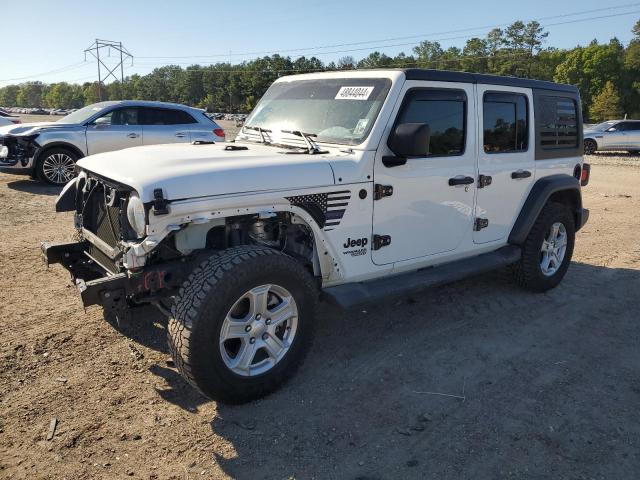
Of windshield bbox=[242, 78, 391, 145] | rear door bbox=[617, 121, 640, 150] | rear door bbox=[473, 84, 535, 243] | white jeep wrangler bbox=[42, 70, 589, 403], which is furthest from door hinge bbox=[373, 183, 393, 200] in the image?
rear door bbox=[617, 121, 640, 150]

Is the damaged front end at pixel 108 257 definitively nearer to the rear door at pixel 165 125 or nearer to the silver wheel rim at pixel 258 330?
the silver wheel rim at pixel 258 330

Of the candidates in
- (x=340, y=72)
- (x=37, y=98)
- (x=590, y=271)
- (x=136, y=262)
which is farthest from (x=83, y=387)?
(x=37, y=98)

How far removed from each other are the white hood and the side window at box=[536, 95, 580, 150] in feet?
9.20

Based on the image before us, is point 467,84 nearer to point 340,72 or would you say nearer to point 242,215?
point 340,72

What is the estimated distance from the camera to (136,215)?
3102 mm

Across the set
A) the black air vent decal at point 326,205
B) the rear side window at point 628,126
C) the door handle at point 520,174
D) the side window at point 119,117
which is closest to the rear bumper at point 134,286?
the black air vent decal at point 326,205

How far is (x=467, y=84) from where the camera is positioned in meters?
4.45

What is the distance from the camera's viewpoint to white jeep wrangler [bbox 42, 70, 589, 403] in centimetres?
307

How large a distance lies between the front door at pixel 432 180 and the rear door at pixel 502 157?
0.16 meters

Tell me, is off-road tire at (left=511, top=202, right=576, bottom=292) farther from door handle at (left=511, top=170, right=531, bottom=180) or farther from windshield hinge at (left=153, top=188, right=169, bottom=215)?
windshield hinge at (left=153, top=188, right=169, bottom=215)

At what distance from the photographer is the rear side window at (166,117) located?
11.1 m

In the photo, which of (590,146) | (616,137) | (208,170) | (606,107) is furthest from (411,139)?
(606,107)

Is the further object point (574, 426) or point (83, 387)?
point (83, 387)

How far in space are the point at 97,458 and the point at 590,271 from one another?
577 cm
